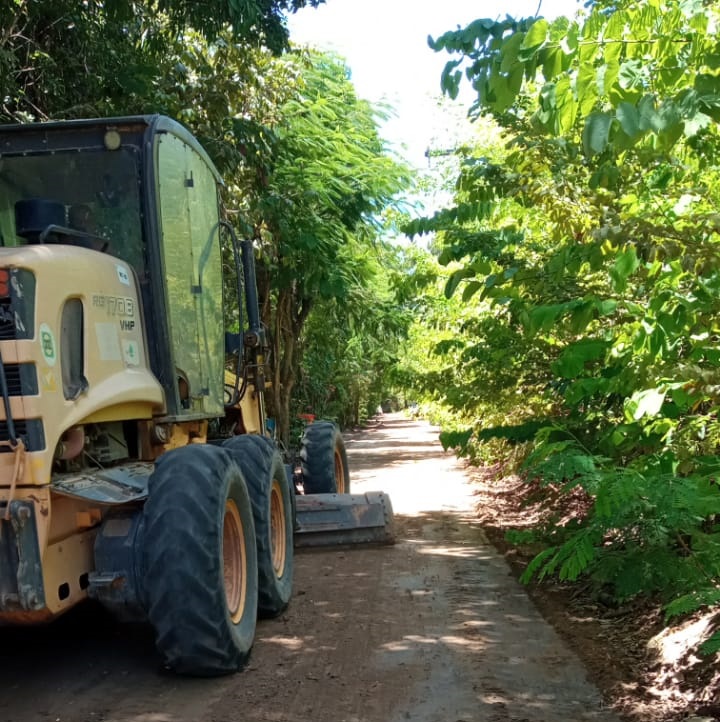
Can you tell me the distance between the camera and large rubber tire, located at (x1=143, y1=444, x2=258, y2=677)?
4.80 meters

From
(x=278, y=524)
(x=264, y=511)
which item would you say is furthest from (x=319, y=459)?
(x=264, y=511)

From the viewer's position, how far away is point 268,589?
6445 mm

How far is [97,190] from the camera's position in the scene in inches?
231

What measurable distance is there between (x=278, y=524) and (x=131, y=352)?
240 cm

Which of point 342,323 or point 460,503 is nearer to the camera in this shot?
point 460,503

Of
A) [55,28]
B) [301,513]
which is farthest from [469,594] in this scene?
[55,28]

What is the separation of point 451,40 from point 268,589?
4.15 metres

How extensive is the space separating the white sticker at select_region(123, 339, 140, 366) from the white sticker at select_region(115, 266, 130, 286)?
14.4 inches

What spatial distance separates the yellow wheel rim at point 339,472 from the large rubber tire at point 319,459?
0.11 metres

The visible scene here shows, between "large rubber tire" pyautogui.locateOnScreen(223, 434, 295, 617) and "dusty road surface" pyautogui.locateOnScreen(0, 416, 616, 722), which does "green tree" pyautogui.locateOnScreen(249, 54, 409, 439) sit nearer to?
Answer: "large rubber tire" pyautogui.locateOnScreen(223, 434, 295, 617)

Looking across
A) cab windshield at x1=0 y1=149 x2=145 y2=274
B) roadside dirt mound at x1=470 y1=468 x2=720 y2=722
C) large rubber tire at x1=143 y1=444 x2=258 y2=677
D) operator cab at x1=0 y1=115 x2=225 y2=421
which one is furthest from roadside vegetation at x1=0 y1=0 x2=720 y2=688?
cab windshield at x1=0 y1=149 x2=145 y2=274

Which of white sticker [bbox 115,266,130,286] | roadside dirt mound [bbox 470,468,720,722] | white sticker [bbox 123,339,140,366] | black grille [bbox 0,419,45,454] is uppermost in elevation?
white sticker [bbox 115,266,130,286]

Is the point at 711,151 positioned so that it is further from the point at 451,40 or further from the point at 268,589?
the point at 268,589

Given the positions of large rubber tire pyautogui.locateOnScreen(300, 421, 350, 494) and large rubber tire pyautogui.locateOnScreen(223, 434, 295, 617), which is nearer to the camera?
large rubber tire pyautogui.locateOnScreen(223, 434, 295, 617)
